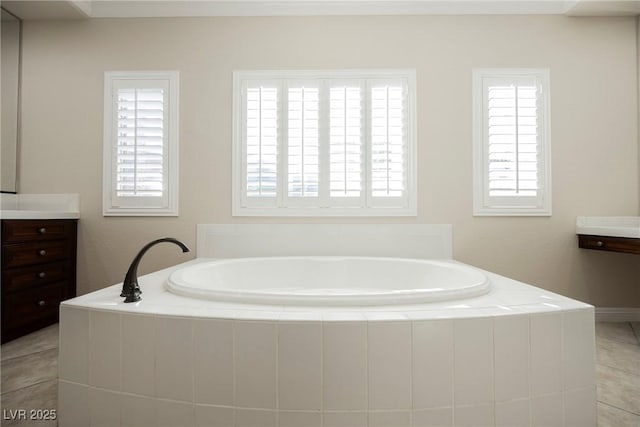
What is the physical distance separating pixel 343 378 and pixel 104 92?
109 inches

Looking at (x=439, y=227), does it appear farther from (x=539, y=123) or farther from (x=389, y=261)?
(x=539, y=123)

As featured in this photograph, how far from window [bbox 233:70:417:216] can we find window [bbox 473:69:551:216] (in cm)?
52

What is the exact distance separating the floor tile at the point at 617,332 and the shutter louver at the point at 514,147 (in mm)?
1062

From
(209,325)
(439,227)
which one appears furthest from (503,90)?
(209,325)

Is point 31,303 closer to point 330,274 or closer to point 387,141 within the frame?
point 330,274

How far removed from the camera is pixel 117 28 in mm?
2523

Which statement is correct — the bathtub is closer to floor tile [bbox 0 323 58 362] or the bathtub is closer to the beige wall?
floor tile [bbox 0 323 58 362]

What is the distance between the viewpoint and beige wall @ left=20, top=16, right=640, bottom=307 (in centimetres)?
243

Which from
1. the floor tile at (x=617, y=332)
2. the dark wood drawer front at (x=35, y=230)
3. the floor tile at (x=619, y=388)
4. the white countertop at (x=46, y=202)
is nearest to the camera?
the floor tile at (x=619, y=388)

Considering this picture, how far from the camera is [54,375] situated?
5.22ft

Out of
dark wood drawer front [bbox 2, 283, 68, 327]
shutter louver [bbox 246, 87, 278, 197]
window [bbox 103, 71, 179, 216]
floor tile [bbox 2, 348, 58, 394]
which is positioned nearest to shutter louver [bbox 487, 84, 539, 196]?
shutter louver [bbox 246, 87, 278, 197]

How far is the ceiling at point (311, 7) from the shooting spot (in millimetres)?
2400

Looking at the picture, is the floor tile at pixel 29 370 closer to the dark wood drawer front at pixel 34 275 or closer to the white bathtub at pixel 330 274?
the dark wood drawer front at pixel 34 275

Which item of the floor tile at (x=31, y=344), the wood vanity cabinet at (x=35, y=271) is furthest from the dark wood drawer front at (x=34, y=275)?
the floor tile at (x=31, y=344)
